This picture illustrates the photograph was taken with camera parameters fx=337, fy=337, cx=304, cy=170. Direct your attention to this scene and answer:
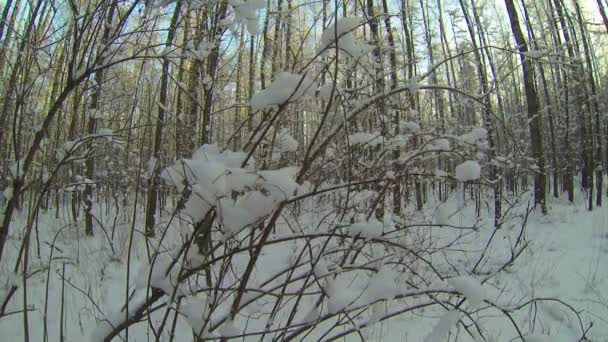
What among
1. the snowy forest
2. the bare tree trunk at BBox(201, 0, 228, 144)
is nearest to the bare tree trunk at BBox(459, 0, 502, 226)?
the snowy forest

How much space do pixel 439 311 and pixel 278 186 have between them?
267 centimetres

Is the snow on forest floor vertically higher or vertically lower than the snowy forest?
lower

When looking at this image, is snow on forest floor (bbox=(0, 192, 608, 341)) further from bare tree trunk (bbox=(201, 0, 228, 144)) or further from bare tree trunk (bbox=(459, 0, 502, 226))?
bare tree trunk (bbox=(201, 0, 228, 144))

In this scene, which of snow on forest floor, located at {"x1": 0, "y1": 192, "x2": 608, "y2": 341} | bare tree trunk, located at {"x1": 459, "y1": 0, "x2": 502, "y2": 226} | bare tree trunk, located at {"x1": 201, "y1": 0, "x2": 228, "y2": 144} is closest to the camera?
bare tree trunk, located at {"x1": 459, "y1": 0, "x2": 502, "y2": 226}

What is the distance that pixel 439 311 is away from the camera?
8.82 ft

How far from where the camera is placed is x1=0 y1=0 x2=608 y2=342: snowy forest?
2.14 ft

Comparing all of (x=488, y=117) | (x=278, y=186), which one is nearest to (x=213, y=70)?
(x=278, y=186)

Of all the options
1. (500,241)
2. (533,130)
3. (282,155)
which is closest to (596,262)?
(500,241)

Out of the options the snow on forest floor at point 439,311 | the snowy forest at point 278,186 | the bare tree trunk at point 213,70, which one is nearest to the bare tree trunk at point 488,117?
the snowy forest at point 278,186

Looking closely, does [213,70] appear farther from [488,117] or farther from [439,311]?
[488,117]

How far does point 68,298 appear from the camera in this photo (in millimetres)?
2465

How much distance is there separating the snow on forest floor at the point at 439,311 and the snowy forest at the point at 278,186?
22 mm

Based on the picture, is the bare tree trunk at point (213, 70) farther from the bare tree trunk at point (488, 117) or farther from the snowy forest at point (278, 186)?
the bare tree trunk at point (488, 117)

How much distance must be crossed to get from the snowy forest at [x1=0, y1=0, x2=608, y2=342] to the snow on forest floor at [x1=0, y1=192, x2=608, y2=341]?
0.9 inches
